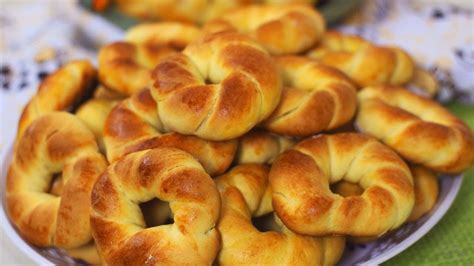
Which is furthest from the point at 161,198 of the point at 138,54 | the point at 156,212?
the point at 138,54

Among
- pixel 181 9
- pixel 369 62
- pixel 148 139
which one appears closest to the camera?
pixel 148 139

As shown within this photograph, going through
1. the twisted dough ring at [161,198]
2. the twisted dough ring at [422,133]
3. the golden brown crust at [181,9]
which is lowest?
the golden brown crust at [181,9]

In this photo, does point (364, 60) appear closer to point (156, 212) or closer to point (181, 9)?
point (156, 212)

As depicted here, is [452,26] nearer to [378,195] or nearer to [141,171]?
[378,195]

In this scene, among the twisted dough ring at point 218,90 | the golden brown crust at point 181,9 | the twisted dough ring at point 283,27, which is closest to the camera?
the twisted dough ring at point 218,90

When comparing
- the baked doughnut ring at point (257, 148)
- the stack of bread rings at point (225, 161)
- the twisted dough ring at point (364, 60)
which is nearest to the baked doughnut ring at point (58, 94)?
the stack of bread rings at point (225, 161)

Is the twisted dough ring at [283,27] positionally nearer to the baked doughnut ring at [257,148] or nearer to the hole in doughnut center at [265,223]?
the baked doughnut ring at [257,148]

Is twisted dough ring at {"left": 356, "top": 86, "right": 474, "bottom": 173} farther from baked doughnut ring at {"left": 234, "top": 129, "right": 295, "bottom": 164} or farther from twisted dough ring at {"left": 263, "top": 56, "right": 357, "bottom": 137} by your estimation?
baked doughnut ring at {"left": 234, "top": 129, "right": 295, "bottom": 164}
